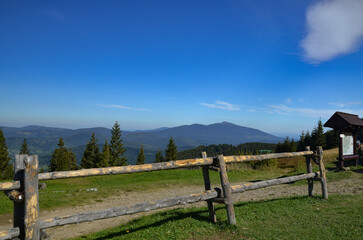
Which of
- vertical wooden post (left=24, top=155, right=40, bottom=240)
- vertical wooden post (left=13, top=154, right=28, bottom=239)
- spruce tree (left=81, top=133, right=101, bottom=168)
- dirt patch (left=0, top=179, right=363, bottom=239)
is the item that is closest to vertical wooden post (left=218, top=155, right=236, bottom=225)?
dirt patch (left=0, top=179, right=363, bottom=239)

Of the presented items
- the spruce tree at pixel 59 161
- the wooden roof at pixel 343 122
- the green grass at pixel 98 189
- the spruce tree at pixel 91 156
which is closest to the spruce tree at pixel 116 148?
the spruce tree at pixel 91 156

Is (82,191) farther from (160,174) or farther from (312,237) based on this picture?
(312,237)

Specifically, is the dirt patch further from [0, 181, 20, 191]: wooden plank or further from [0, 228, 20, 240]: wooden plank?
[0, 181, 20, 191]: wooden plank

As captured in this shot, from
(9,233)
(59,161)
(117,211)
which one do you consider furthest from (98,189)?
(59,161)

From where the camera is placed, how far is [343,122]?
14.3 metres

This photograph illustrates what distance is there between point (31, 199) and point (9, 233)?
54 cm

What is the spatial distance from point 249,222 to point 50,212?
698 cm

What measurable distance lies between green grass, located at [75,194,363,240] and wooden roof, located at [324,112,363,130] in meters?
8.98

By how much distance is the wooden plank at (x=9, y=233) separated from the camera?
3.41m

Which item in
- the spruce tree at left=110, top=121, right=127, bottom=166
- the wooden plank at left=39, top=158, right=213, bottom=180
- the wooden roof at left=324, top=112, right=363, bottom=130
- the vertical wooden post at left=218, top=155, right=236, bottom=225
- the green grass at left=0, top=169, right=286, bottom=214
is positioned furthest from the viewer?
the spruce tree at left=110, top=121, right=127, bottom=166

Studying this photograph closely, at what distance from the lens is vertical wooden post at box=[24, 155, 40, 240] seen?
11.6 feet

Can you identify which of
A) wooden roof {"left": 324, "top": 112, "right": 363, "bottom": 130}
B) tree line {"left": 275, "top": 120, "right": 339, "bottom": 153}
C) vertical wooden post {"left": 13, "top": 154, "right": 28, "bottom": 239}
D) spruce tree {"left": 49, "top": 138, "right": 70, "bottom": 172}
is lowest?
spruce tree {"left": 49, "top": 138, "right": 70, "bottom": 172}

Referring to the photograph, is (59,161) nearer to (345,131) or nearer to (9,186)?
(345,131)

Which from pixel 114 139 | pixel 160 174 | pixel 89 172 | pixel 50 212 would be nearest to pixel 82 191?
pixel 50 212
